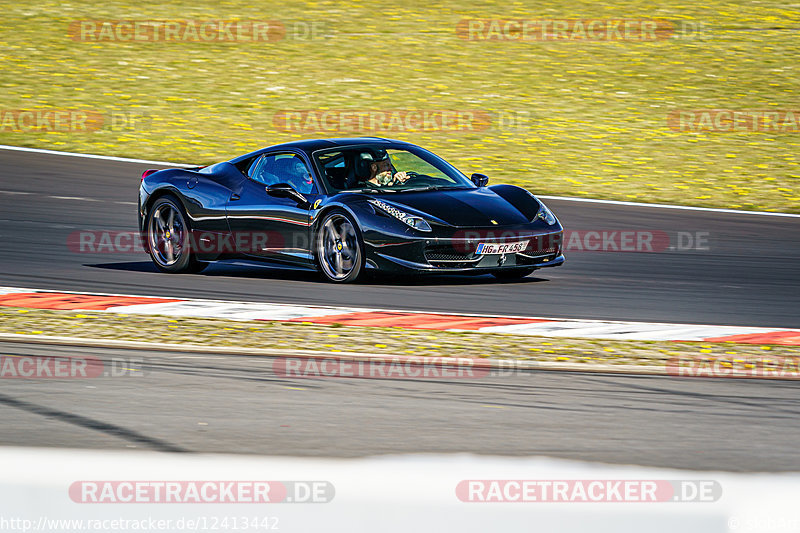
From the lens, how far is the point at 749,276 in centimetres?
1252

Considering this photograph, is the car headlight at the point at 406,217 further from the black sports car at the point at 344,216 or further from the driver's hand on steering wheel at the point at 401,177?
the driver's hand on steering wheel at the point at 401,177

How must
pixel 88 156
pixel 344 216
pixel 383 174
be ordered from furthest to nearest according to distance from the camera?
pixel 88 156
pixel 383 174
pixel 344 216

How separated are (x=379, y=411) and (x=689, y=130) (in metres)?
16.8

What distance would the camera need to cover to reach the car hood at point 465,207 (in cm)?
1145

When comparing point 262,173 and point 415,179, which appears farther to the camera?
point 262,173

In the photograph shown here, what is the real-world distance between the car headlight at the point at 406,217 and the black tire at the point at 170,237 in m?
2.27

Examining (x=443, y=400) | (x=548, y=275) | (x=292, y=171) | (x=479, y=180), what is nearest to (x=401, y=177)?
(x=479, y=180)

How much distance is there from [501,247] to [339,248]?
1.41 meters

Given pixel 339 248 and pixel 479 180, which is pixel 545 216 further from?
pixel 339 248

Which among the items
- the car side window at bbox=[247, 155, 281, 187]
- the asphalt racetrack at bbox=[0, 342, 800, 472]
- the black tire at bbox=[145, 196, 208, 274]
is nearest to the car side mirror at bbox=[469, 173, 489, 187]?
the car side window at bbox=[247, 155, 281, 187]

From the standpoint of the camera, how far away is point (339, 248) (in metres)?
11.8

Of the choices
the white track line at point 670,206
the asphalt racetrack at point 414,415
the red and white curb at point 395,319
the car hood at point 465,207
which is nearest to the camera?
the asphalt racetrack at point 414,415

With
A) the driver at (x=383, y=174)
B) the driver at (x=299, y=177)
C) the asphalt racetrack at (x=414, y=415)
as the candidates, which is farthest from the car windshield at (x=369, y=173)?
the asphalt racetrack at (x=414, y=415)

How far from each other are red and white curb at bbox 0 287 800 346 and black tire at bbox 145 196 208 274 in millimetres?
1683
